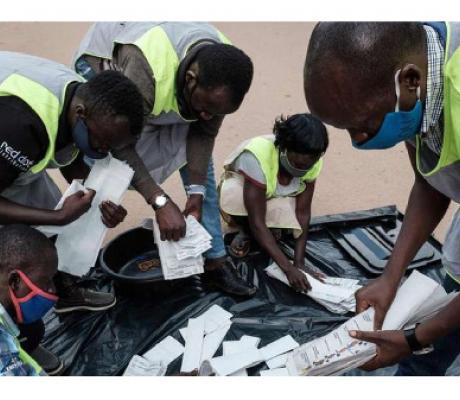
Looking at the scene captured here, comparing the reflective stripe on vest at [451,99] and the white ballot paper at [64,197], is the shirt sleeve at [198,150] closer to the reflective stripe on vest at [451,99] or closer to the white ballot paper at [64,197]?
the white ballot paper at [64,197]

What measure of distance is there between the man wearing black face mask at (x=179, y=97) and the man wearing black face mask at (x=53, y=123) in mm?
193

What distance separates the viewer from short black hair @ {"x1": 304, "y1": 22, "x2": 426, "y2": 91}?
1.14 m

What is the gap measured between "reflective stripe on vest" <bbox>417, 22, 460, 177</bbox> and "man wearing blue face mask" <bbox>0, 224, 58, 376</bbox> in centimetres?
118

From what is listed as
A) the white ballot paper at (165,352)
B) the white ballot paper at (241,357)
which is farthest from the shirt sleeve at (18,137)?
the white ballot paper at (241,357)

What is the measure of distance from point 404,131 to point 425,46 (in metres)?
0.19

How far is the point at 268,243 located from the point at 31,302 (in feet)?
3.79

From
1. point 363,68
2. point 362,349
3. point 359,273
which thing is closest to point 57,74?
point 363,68

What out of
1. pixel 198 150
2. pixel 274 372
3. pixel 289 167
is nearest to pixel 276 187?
pixel 289 167

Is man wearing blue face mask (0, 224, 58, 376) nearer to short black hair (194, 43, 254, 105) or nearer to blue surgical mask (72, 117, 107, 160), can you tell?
blue surgical mask (72, 117, 107, 160)

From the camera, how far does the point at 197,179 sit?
7.83 ft

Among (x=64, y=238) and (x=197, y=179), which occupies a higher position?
(x=197, y=179)

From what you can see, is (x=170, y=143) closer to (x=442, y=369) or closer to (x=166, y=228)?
(x=166, y=228)

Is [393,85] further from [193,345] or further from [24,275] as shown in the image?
[193,345]

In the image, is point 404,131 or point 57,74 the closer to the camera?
point 404,131
